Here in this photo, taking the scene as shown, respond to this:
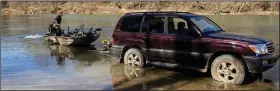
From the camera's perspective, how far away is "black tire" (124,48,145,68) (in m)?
11.4

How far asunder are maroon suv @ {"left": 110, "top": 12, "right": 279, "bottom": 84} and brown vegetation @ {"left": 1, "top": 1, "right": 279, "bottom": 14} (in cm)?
4053

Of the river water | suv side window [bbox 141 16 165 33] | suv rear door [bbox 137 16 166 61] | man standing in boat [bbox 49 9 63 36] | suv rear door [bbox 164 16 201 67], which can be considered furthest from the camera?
man standing in boat [bbox 49 9 63 36]

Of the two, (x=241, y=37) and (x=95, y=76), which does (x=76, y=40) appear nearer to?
(x=95, y=76)

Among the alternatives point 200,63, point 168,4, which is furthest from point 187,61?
point 168,4

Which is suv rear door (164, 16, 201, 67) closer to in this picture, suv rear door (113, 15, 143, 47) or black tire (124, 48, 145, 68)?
black tire (124, 48, 145, 68)

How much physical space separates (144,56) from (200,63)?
2.01 m

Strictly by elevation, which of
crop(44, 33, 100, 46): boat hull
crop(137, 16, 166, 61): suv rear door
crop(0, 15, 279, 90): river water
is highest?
crop(137, 16, 166, 61): suv rear door

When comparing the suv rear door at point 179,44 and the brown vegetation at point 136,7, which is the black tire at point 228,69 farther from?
the brown vegetation at point 136,7

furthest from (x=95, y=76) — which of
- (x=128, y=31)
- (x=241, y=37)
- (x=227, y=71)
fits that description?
(x=241, y=37)

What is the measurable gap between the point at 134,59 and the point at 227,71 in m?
3.15

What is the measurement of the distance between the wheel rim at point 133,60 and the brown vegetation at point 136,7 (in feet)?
133

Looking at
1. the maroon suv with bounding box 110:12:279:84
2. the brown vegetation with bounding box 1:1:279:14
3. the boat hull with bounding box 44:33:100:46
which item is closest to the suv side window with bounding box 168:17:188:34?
the maroon suv with bounding box 110:12:279:84

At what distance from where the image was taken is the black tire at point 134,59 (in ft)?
37.4

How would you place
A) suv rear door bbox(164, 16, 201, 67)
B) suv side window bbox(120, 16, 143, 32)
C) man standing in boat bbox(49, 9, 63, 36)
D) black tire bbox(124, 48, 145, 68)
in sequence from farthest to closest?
man standing in boat bbox(49, 9, 63, 36), suv side window bbox(120, 16, 143, 32), black tire bbox(124, 48, 145, 68), suv rear door bbox(164, 16, 201, 67)
